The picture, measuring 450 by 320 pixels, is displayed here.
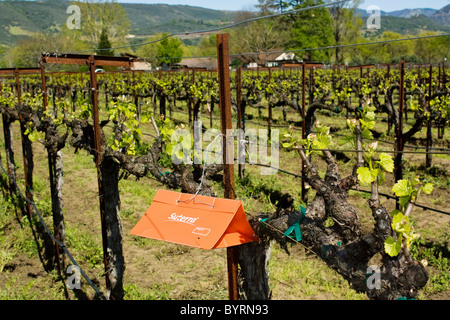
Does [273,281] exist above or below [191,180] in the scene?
below

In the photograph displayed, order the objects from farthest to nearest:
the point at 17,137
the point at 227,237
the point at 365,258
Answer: the point at 17,137 < the point at 365,258 < the point at 227,237

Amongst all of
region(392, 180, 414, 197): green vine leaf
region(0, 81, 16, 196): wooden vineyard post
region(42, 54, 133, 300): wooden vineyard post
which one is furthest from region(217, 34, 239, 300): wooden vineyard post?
region(0, 81, 16, 196): wooden vineyard post

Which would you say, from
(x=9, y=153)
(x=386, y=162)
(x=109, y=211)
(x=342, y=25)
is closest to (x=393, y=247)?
(x=386, y=162)

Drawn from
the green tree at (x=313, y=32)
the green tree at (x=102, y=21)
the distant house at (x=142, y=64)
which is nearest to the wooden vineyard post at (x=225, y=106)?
the distant house at (x=142, y=64)

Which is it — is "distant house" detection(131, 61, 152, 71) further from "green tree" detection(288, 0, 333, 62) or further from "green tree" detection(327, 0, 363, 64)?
"green tree" detection(327, 0, 363, 64)

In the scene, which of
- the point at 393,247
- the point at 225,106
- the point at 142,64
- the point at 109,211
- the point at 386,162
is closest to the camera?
the point at 393,247

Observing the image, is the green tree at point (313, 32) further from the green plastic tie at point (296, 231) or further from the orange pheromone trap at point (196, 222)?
the orange pheromone trap at point (196, 222)

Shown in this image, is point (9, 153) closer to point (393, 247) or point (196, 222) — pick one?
point (196, 222)

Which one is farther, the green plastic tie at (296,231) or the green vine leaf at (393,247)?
the green plastic tie at (296,231)
